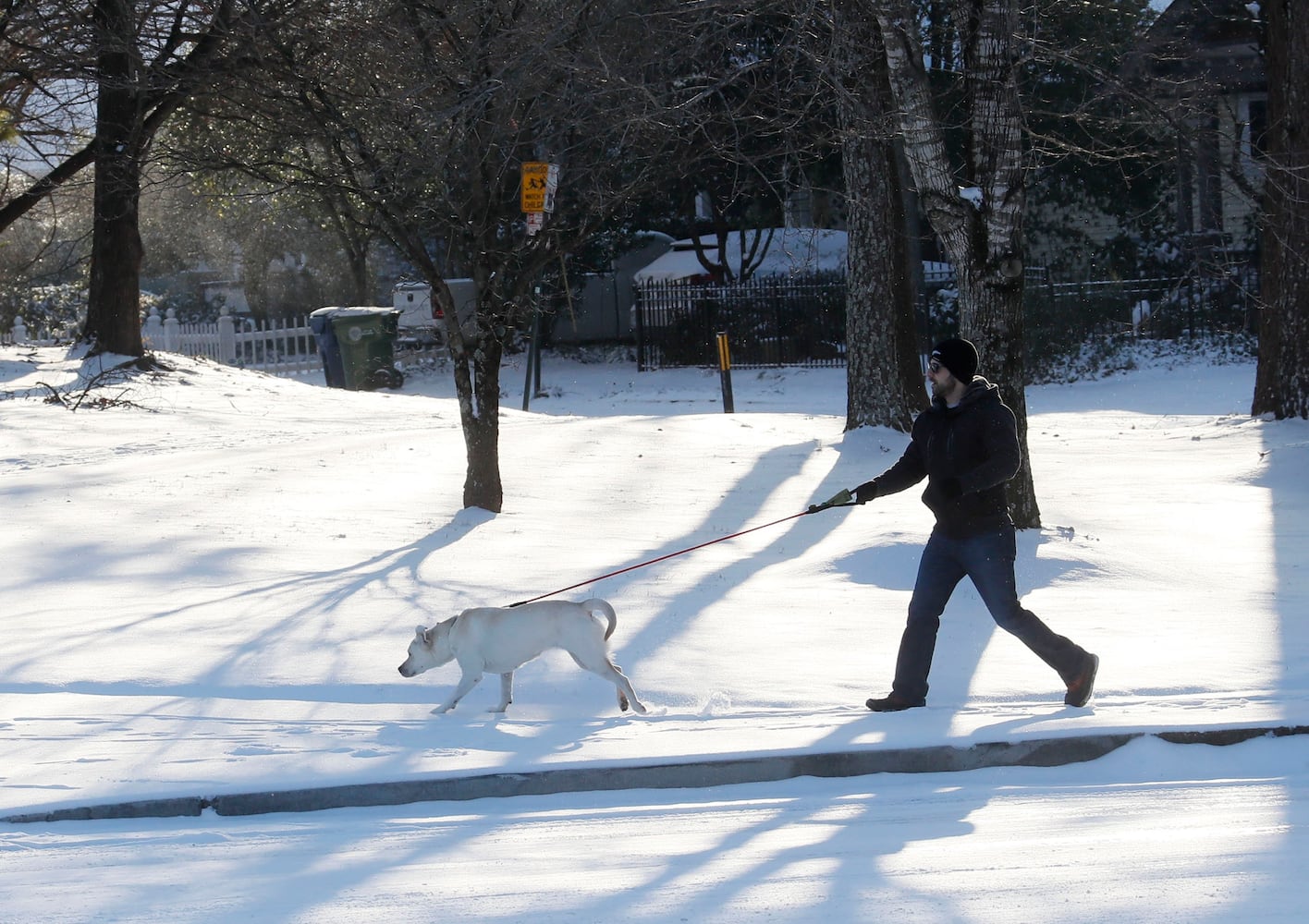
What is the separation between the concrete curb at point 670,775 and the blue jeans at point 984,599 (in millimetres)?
520

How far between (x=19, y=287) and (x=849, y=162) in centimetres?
2313

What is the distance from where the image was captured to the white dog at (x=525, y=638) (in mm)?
6086

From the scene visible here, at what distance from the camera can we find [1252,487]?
11922 millimetres

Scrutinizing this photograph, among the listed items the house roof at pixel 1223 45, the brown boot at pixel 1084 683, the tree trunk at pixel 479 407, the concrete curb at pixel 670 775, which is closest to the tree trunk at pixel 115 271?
the tree trunk at pixel 479 407

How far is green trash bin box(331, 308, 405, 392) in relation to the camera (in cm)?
2553

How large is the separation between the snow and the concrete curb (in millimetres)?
45

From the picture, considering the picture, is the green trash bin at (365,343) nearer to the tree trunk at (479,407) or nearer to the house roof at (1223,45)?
the tree trunk at (479,407)

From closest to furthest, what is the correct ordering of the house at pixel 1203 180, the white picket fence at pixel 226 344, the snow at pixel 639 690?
the snow at pixel 639 690 < the house at pixel 1203 180 < the white picket fence at pixel 226 344

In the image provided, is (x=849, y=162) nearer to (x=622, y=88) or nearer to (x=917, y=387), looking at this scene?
(x=917, y=387)

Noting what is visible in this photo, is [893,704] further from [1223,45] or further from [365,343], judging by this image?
[1223,45]

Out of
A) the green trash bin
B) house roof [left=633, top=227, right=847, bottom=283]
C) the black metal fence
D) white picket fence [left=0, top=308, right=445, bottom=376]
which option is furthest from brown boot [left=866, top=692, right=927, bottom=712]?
house roof [left=633, top=227, right=847, bottom=283]

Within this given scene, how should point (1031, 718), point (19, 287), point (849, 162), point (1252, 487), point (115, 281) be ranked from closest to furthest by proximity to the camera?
point (1031, 718) → point (1252, 487) → point (849, 162) → point (115, 281) → point (19, 287)

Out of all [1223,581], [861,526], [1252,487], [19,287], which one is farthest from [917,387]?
[19,287]

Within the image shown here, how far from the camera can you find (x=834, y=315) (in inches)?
1056
